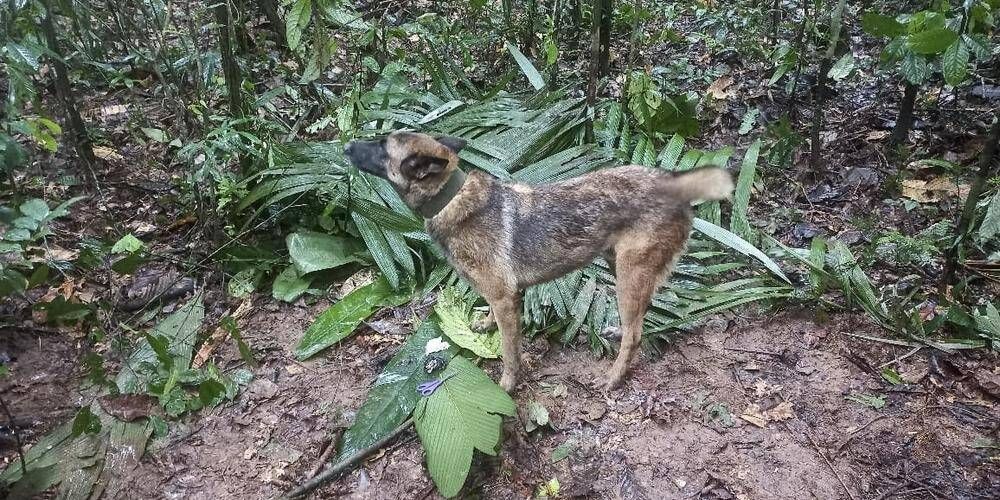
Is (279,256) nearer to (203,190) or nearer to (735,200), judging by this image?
(203,190)

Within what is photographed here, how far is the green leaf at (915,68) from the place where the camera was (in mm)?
4926

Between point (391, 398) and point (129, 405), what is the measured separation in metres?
1.78

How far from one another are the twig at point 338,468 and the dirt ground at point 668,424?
7cm

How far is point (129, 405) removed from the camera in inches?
165

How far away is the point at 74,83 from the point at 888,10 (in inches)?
361

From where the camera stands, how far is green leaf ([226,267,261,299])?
5.25 metres

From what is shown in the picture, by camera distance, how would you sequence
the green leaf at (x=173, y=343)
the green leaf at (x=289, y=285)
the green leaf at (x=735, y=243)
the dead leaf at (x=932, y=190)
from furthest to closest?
1. the dead leaf at (x=932, y=190)
2. the green leaf at (x=289, y=285)
3. the green leaf at (x=735, y=243)
4. the green leaf at (x=173, y=343)

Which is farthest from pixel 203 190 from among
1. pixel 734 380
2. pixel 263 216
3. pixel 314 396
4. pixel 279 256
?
pixel 734 380

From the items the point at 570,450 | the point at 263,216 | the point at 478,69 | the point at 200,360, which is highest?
the point at 478,69

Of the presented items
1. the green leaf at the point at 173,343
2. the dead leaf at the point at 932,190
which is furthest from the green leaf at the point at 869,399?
the green leaf at the point at 173,343

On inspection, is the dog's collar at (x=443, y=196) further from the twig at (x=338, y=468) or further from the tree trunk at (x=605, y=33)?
the tree trunk at (x=605, y=33)

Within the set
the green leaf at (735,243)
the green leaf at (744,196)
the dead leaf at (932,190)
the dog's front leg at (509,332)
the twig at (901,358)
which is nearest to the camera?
the dog's front leg at (509,332)

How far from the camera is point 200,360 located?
15.4 feet

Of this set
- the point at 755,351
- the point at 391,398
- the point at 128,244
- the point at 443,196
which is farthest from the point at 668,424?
the point at 128,244
